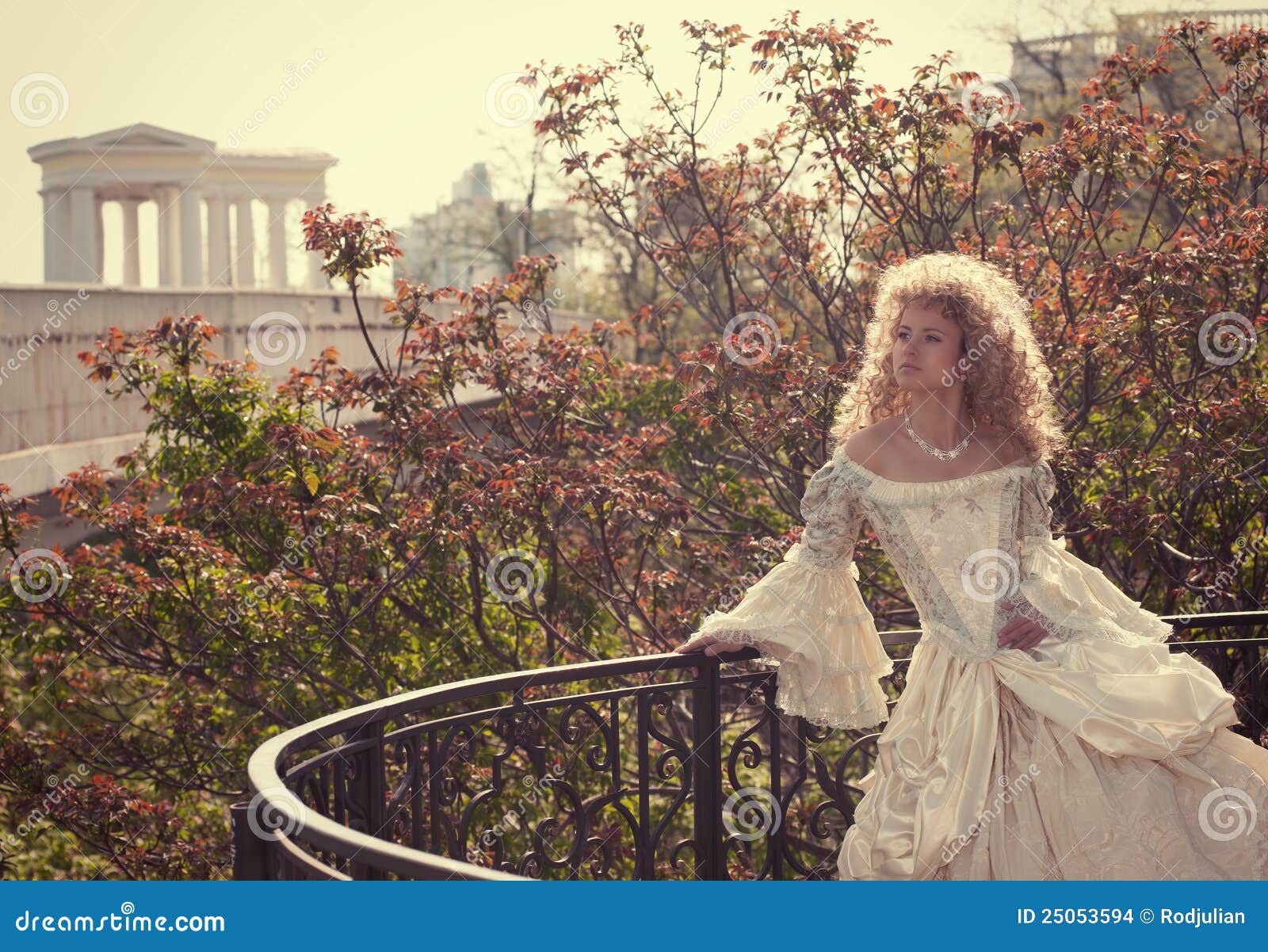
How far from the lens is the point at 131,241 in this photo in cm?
2156

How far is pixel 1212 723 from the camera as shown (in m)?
3.02

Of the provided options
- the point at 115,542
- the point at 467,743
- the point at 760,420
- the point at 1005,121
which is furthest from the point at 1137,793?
the point at 115,542

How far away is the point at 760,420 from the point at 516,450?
1163mm

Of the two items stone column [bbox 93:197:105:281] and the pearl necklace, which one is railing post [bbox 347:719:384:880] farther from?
stone column [bbox 93:197:105:281]

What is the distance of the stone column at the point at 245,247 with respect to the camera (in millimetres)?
21266
